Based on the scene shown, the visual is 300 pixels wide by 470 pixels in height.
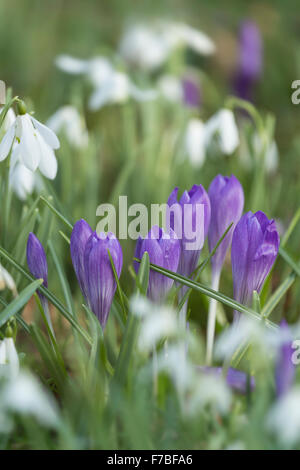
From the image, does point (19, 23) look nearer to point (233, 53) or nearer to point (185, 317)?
point (233, 53)

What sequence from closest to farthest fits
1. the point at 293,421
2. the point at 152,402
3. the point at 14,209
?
the point at 293,421 < the point at 152,402 < the point at 14,209

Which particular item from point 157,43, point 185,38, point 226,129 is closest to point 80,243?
point 226,129

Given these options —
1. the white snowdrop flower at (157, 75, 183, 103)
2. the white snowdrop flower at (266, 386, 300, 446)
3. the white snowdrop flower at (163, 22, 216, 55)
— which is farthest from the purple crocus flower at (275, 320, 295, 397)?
the white snowdrop flower at (163, 22, 216, 55)

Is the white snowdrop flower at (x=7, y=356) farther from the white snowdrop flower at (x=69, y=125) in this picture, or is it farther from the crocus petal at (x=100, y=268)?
the white snowdrop flower at (x=69, y=125)

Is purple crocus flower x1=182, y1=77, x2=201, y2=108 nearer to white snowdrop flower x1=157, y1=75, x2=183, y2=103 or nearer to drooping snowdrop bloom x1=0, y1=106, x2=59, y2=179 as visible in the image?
white snowdrop flower x1=157, y1=75, x2=183, y2=103

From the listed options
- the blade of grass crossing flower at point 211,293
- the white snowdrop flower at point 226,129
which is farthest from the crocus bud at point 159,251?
the white snowdrop flower at point 226,129
